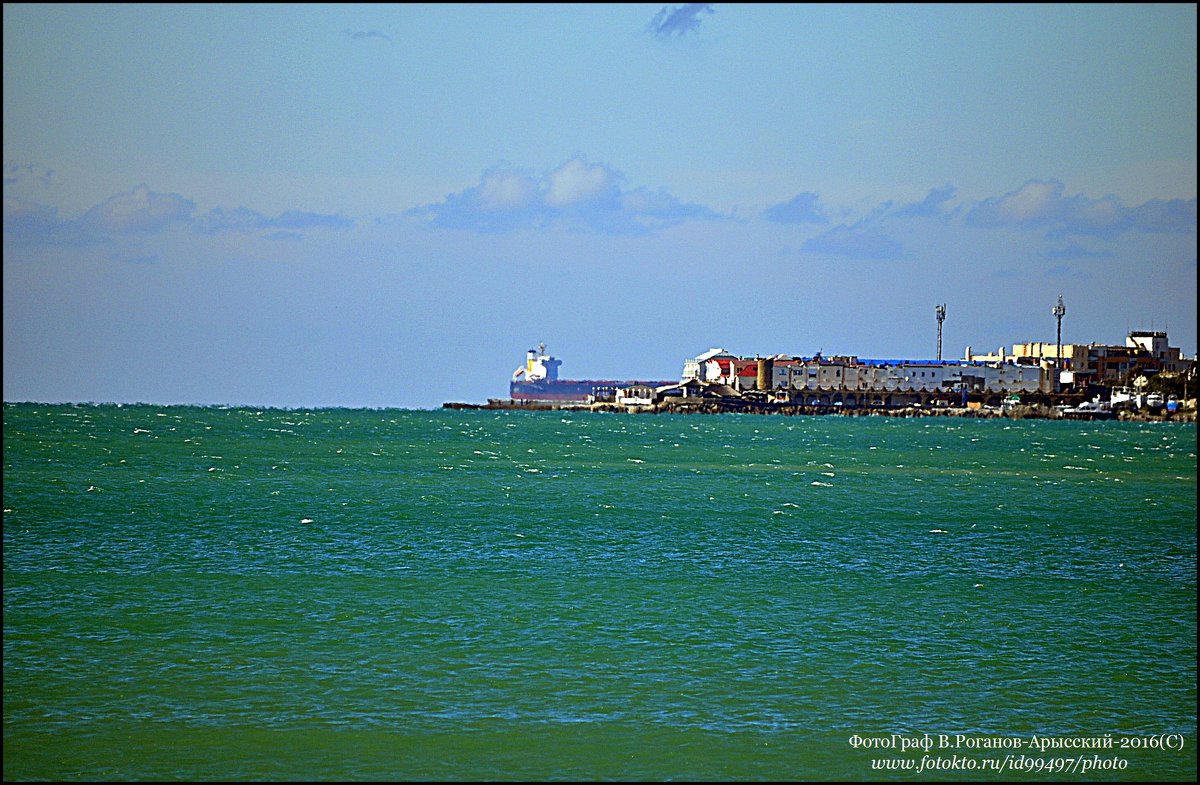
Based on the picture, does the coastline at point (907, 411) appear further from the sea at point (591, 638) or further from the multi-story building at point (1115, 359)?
the sea at point (591, 638)

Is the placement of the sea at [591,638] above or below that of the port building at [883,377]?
below

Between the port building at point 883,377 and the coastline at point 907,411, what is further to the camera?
the port building at point 883,377

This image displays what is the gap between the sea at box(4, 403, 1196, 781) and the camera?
482 inches

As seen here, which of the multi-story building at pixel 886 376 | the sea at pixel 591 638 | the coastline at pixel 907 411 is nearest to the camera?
the sea at pixel 591 638

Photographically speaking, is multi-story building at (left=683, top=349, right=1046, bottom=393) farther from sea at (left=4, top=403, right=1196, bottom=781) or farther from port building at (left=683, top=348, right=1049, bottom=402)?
sea at (left=4, top=403, right=1196, bottom=781)

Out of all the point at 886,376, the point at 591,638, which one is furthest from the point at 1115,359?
the point at 591,638

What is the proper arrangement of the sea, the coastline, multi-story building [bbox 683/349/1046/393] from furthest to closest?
multi-story building [bbox 683/349/1046/393]
the coastline
the sea

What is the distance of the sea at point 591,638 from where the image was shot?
40.1 ft

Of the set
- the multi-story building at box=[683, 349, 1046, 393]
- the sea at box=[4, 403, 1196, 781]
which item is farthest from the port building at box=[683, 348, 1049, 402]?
the sea at box=[4, 403, 1196, 781]

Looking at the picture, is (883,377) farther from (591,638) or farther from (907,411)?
(591,638)

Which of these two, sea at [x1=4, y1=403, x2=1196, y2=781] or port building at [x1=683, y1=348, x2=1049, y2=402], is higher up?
port building at [x1=683, y1=348, x2=1049, y2=402]

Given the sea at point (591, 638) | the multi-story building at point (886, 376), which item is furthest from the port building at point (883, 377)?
the sea at point (591, 638)

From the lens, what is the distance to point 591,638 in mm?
16984

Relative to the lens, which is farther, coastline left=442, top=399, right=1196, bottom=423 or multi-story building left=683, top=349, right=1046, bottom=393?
multi-story building left=683, top=349, right=1046, bottom=393
